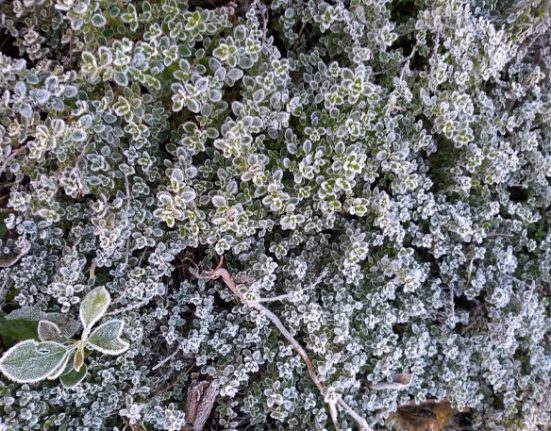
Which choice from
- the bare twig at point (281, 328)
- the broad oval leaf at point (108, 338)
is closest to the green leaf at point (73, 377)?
the broad oval leaf at point (108, 338)

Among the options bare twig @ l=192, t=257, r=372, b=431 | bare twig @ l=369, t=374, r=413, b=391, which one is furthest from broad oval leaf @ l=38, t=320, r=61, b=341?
bare twig @ l=369, t=374, r=413, b=391

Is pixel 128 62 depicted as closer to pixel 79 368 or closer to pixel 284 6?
pixel 284 6

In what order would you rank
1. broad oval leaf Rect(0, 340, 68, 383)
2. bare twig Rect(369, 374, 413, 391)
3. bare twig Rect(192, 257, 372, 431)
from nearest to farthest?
broad oval leaf Rect(0, 340, 68, 383) → bare twig Rect(192, 257, 372, 431) → bare twig Rect(369, 374, 413, 391)

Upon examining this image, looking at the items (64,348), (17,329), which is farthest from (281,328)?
(17,329)

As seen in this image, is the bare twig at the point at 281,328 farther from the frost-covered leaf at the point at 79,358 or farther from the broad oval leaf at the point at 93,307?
the frost-covered leaf at the point at 79,358

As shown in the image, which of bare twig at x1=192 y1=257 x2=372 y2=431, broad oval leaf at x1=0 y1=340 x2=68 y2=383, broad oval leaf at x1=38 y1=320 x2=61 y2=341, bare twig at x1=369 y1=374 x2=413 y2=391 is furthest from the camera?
bare twig at x1=369 y1=374 x2=413 y2=391

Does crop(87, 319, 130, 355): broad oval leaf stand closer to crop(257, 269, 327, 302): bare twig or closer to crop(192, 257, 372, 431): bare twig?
→ crop(192, 257, 372, 431): bare twig
